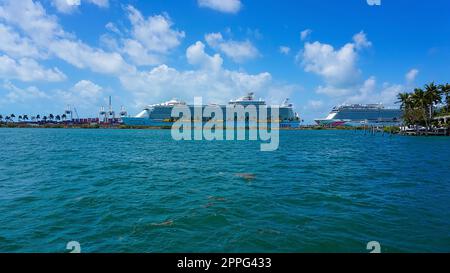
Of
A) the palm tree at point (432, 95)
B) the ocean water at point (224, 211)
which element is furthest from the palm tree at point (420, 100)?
the ocean water at point (224, 211)

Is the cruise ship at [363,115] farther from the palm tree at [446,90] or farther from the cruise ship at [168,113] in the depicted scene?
the palm tree at [446,90]

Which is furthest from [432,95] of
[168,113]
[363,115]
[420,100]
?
[168,113]

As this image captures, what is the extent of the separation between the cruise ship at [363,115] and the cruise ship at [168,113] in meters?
27.8

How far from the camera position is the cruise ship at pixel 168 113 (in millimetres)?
159312

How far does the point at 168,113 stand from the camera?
161 m

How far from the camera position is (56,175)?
67.3 ft

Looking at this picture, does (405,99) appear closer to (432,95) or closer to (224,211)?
(432,95)

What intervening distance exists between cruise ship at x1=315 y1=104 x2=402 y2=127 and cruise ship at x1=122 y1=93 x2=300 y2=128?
1094 inches

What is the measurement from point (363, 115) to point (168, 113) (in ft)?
395

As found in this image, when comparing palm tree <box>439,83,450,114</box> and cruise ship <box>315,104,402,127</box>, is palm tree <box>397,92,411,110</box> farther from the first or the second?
cruise ship <box>315,104,402,127</box>

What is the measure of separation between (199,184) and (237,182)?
256 cm

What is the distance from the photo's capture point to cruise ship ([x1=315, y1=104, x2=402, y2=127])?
546 feet

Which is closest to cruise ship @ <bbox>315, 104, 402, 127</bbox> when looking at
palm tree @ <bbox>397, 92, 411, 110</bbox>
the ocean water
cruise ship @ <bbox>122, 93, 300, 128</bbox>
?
cruise ship @ <bbox>122, 93, 300, 128</bbox>
